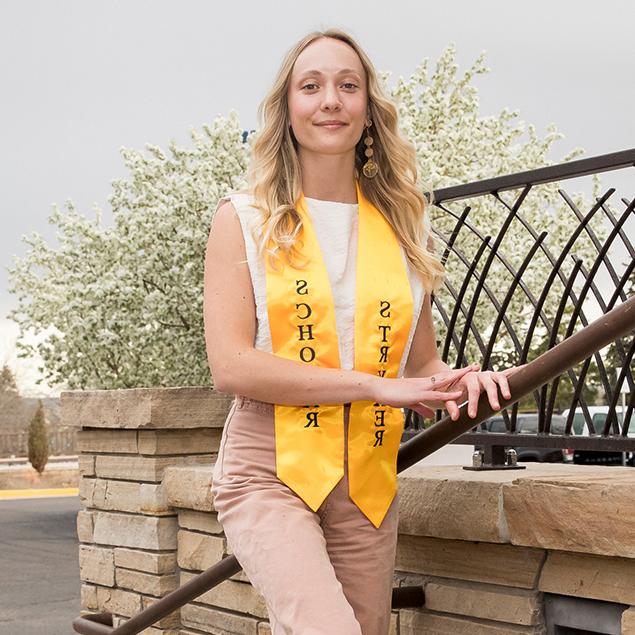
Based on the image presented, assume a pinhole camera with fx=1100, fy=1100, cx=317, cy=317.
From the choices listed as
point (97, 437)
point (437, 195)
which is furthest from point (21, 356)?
point (437, 195)

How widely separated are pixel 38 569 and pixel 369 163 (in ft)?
35.1

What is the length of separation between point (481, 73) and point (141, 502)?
52.9 ft

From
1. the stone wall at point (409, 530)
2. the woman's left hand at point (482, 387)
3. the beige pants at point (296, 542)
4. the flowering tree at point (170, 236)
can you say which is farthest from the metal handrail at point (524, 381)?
the flowering tree at point (170, 236)

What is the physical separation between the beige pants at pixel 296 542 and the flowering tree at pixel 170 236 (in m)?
12.7

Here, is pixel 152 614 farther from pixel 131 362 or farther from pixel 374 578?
pixel 131 362

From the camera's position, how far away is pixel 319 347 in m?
2.34

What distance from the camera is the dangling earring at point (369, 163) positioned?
8.53 feet

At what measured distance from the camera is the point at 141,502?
15.0 ft

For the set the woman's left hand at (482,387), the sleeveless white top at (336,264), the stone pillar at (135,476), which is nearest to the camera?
the woman's left hand at (482,387)

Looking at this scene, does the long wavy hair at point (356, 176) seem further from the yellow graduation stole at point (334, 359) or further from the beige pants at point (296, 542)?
the beige pants at point (296, 542)

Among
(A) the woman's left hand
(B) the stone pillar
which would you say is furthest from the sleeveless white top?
(B) the stone pillar

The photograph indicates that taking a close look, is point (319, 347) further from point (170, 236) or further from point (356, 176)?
point (170, 236)

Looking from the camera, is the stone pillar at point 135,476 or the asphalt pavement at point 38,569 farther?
the asphalt pavement at point 38,569

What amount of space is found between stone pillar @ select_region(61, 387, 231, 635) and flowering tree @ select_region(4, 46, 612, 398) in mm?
10317
